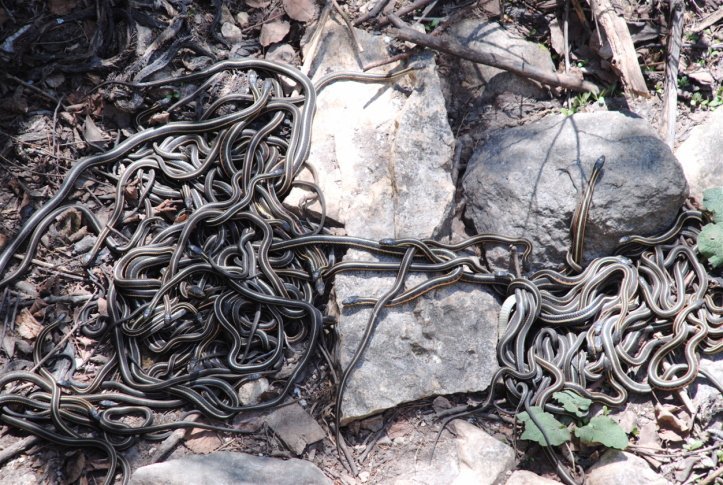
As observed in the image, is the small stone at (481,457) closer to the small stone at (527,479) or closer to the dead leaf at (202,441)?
the small stone at (527,479)

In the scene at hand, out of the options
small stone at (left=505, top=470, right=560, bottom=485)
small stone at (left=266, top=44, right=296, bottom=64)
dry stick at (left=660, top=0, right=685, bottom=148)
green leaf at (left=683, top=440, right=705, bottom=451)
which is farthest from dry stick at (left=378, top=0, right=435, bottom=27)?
green leaf at (left=683, top=440, right=705, bottom=451)

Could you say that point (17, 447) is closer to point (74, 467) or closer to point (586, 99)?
point (74, 467)

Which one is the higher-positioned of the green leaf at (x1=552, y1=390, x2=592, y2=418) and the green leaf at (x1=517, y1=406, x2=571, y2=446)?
the green leaf at (x1=552, y1=390, x2=592, y2=418)

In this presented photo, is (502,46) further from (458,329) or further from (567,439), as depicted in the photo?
(567,439)

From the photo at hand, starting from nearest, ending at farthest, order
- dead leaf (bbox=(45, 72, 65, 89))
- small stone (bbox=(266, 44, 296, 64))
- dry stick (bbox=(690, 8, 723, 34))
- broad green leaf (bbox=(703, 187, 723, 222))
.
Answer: broad green leaf (bbox=(703, 187, 723, 222)) < dead leaf (bbox=(45, 72, 65, 89)) < small stone (bbox=(266, 44, 296, 64)) < dry stick (bbox=(690, 8, 723, 34))

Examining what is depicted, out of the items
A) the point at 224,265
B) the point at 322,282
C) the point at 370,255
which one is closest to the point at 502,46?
the point at 370,255

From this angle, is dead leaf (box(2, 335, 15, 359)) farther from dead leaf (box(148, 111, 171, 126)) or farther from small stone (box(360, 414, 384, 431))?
small stone (box(360, 414, 384, 431))

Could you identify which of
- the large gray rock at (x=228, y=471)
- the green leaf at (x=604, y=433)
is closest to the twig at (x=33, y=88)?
the large gray rock at (x=228, y=471)
